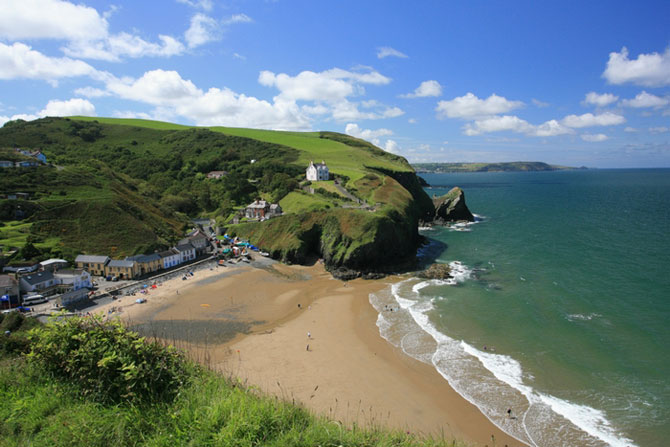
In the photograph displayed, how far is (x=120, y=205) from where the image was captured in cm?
5641

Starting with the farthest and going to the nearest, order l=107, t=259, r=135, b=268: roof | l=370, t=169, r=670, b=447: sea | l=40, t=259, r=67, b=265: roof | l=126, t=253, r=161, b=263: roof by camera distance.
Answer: l=126, t=253, r=161, b=263: roof, l=107, t=259, r=135, b=268: roof, l=40, t=259, r=67, b=265: roof, l=370, t=169, r=670, b=447: sea

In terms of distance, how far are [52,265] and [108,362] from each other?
3952 centimetres

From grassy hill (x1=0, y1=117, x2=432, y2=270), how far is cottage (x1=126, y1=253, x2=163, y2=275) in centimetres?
388

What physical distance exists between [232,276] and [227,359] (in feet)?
65.4

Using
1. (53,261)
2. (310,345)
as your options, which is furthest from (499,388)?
(53,261)

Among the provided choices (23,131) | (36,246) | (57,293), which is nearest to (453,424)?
(57,293)

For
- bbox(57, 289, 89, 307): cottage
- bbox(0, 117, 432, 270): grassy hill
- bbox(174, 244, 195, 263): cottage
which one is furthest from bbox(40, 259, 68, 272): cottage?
bbox(174, 244, 195, 263): cottage

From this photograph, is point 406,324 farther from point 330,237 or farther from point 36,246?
point 36,246

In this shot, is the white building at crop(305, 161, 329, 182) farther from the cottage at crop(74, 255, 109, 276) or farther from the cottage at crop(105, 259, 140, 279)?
the cottage at crop(74, 255, 109, 276)

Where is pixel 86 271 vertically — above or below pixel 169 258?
below

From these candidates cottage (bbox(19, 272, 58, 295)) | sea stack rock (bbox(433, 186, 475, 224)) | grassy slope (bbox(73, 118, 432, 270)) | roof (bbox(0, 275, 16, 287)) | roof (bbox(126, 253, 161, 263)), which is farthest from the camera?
sea stack rock (bbox(433, 186, 475, 224))

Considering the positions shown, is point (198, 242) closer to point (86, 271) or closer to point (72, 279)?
point (86, 271)

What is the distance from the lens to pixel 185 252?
167 ft

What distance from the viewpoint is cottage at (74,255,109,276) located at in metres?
42.5
